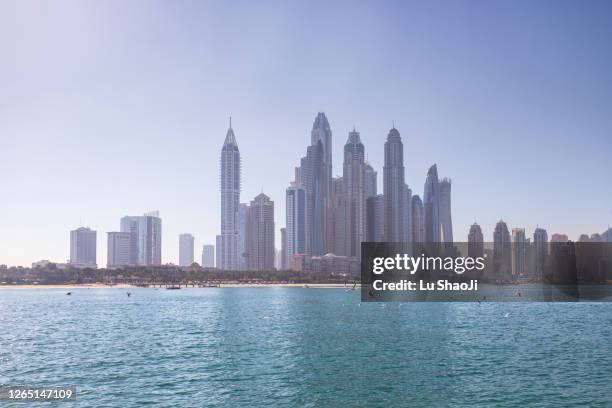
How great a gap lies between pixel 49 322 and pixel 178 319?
92.1 ft

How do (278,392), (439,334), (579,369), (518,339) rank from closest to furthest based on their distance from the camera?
(278,392)
(579,369)
(518,339)
(439,334)

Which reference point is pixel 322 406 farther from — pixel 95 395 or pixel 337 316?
pixel 337 316

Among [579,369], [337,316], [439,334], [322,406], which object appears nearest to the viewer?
[322,406]

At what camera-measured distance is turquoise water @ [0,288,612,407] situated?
52094mm

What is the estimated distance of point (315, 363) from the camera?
6969 centimetres

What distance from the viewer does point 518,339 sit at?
314 ft

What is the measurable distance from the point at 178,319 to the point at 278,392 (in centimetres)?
8761

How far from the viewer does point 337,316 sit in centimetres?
14350

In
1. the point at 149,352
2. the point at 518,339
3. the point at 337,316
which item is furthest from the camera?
the point at 337,316

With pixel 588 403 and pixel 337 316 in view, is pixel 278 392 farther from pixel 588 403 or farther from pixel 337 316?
pixel 337 316

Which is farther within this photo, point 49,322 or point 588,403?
point 49,322

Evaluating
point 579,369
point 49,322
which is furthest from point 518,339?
point 49,322

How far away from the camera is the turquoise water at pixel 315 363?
5209 centimetres

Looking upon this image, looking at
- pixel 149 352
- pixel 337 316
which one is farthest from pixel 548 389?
pixel 337 316
